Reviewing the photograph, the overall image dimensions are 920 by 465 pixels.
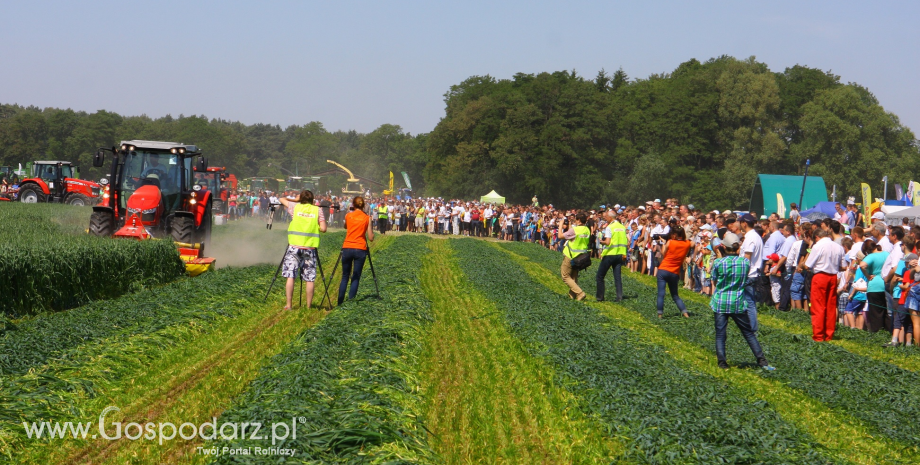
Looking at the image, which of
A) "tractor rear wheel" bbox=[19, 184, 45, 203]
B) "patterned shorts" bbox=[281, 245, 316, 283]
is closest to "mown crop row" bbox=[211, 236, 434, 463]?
"patterned shorts" bbox=[281, 245, 316, 283]

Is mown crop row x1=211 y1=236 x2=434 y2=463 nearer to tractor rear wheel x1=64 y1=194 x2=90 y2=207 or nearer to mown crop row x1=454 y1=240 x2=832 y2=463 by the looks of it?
mown crop row x1=454 y1=240 x2=832 y2=463

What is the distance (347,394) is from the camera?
24.8 feet

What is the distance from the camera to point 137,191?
19453 mm

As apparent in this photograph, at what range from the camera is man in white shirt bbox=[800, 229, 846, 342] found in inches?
528

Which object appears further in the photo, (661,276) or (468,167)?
(468,167)

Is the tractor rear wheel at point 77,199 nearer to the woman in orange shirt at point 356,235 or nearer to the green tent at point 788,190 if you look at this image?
the woman in orange shirt at point 356,235

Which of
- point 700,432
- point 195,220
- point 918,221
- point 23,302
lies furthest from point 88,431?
point 918,221

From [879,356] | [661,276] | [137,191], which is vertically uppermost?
[137,191]

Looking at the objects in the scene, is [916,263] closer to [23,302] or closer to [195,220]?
[23,302]

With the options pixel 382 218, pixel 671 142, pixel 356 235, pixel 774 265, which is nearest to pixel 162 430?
pixel 356 235

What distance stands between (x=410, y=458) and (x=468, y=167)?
68.2 m

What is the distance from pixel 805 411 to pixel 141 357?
8020 millimetres

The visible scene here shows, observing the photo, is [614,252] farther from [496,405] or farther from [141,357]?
[141,357]

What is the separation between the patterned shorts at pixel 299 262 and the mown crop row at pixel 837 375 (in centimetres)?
662
